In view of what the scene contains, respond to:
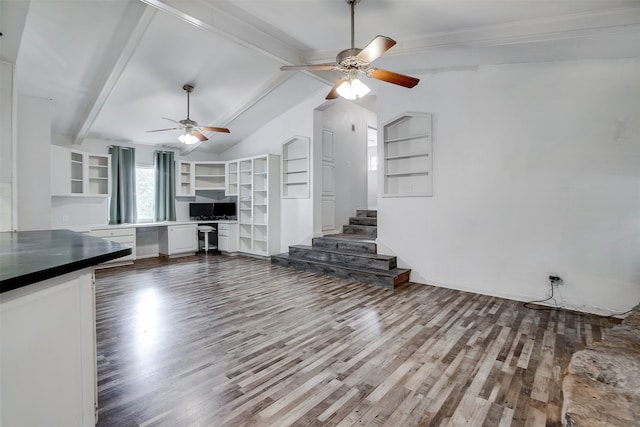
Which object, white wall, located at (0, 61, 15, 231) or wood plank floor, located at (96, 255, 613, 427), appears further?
white wall, located at (0, 61, 15, 231)

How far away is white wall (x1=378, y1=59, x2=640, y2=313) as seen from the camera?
3.55 m

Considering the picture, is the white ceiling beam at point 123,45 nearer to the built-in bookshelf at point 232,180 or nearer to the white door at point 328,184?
the built-in bookshelf at point 232,180

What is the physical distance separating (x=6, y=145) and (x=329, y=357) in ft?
12.9

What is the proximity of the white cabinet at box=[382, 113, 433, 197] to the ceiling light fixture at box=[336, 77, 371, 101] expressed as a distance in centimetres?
209

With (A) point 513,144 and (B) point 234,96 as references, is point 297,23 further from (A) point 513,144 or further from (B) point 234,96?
(A) point 513,144

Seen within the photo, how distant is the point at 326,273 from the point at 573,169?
3792 mm

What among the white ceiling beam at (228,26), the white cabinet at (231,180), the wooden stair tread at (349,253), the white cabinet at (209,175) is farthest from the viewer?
the white cabinet at (209,175)

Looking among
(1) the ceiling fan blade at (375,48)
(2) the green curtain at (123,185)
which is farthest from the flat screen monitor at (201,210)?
(1) the ceiling fan blade at (375,48)

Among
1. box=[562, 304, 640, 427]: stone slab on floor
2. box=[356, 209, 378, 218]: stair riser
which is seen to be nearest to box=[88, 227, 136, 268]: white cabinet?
box=[356, 209, 378, 218]: stair riser

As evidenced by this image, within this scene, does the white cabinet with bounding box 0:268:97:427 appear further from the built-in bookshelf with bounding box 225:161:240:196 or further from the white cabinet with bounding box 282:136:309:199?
the built-in bookshelf with bounding box 225:161:240:196

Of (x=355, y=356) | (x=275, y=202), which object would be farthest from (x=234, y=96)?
(x=355, y=356)

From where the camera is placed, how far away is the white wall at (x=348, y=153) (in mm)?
7054

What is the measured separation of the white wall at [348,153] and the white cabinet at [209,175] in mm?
3087

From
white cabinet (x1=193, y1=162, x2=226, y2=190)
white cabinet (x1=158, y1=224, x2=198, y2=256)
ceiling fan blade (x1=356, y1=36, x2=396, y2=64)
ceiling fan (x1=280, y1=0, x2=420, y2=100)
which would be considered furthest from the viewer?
white cabinet (x1=193, y1=162, x2=226, y2=190)
